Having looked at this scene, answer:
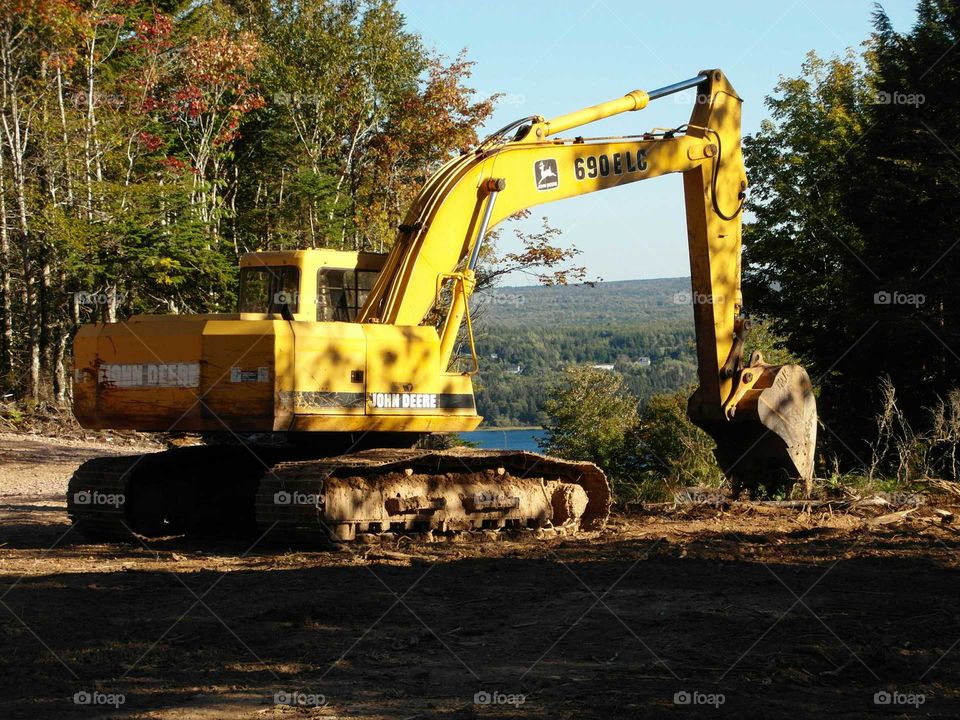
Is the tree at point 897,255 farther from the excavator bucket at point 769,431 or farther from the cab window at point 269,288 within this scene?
the cab window at point 269,288

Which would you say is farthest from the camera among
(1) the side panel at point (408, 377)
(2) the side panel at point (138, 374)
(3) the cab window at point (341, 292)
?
(3) the cab window at point (341, 292)

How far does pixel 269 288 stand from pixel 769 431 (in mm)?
5453

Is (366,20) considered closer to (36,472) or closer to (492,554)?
(36,472)

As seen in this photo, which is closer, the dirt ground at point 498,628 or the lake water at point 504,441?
the dirt ground at point 498,628

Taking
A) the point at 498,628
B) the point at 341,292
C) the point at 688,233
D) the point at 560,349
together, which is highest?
the point at 688,233

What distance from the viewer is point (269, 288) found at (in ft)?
40.2

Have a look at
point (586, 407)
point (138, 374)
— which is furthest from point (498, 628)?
point (586, 407)

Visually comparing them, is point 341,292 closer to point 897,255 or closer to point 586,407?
point 897,255

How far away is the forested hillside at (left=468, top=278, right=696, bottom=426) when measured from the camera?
32531mm

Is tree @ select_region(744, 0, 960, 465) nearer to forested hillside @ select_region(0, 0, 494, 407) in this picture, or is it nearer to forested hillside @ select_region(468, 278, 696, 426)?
forested hillside @ select_region(468, 278, 696, 426)

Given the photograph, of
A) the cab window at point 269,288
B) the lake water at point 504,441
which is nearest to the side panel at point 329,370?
the cab window at point 269,288

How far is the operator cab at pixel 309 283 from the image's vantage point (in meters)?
12.0

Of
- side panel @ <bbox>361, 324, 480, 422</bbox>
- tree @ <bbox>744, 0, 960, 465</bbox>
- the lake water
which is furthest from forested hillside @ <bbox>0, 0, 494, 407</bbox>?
side panel @ <bbox>361, 324, 480, 422</bbox>

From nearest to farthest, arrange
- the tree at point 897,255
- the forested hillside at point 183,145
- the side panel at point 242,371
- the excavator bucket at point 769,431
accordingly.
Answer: the side panel at point 242,371
the excavator bucket at point 769,431
the tree at point 897,255
the forested hillside at point 183,145
